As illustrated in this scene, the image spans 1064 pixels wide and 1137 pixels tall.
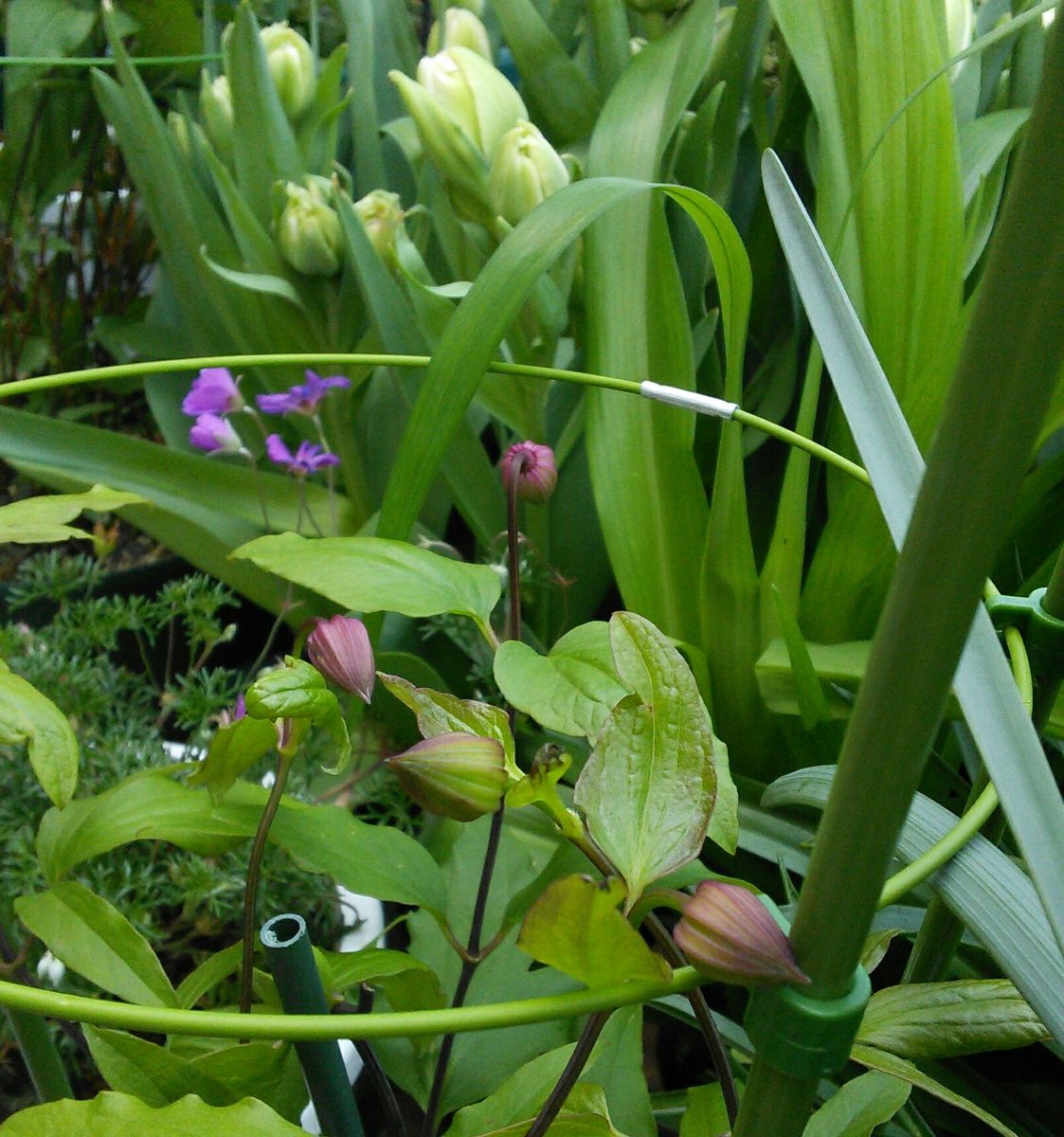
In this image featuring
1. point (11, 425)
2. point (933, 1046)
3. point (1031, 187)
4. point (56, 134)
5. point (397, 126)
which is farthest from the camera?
point (56, 134)

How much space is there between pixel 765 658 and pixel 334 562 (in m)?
0.25

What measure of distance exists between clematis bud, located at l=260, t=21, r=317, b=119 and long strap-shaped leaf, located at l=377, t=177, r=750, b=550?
32 centimetres

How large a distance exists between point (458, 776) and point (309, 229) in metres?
0.46

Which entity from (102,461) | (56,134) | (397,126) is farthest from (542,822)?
(56,134)

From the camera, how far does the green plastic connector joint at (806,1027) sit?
13 centimetres

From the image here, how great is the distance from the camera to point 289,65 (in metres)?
0.62

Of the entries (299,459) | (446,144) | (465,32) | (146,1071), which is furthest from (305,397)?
(146,1071)

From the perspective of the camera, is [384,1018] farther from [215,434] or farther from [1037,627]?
[215,434]

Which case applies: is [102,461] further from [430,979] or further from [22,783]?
[430,979]

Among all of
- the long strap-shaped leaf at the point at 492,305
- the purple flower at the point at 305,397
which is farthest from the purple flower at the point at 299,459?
the long strap-shaped leaf at the point at 492,305

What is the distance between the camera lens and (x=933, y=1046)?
23 cm

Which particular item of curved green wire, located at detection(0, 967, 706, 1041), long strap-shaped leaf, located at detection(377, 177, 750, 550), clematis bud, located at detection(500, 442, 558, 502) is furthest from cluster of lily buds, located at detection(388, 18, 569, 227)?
curved green wire, located at detection(0, 967, 706, 1041)

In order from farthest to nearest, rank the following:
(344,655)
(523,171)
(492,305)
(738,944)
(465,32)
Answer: (465,32) < (523,171) < (492,305) < (344,655) < (738,944)

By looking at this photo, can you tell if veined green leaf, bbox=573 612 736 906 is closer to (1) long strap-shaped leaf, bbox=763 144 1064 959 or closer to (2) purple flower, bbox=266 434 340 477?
(1) long strap-shaped leaf, bbox=763 144 1064 959
